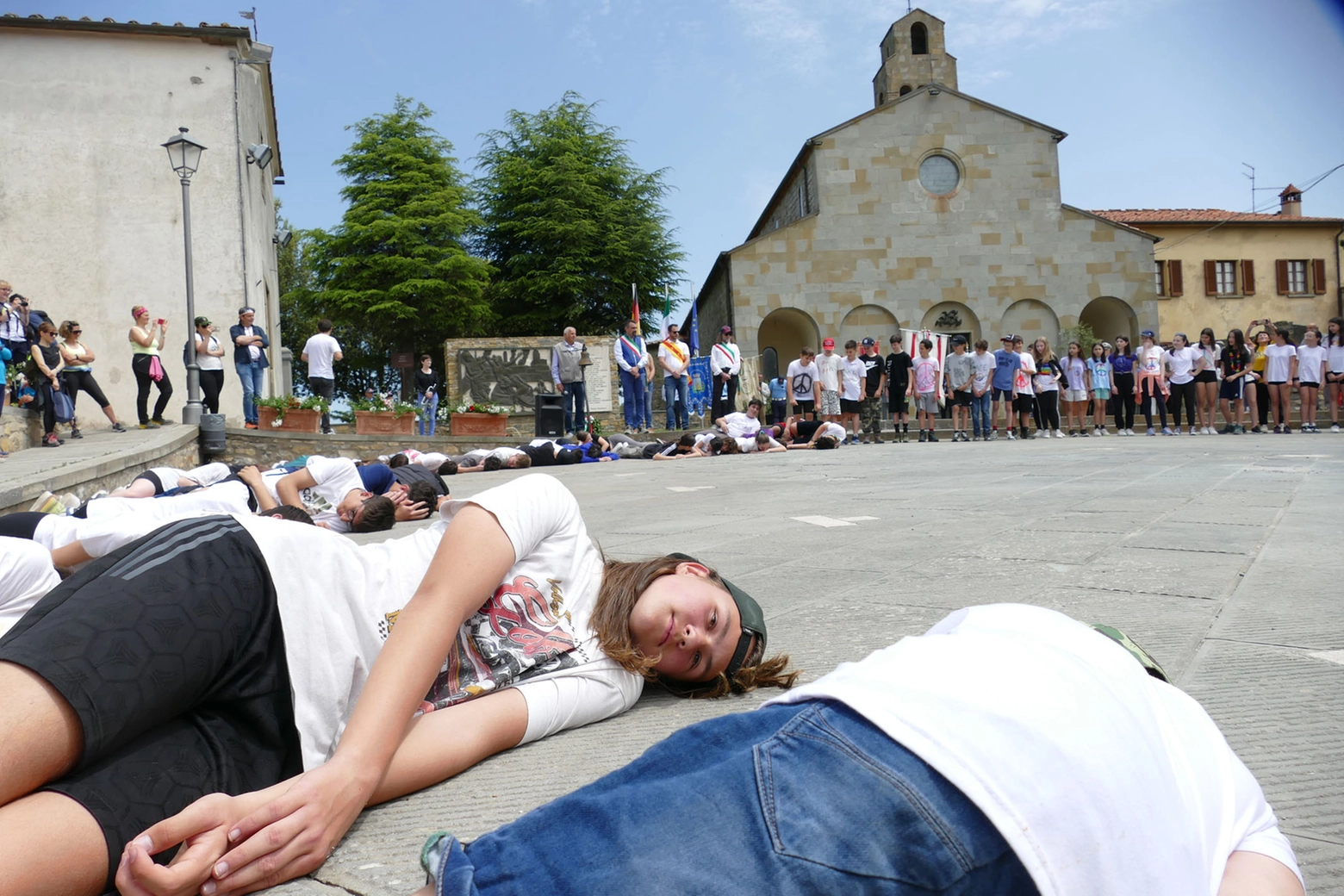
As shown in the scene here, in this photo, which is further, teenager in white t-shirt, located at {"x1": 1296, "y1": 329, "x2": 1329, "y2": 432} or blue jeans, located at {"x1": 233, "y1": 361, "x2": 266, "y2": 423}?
teenager in white t-shirt, located at {"x1": 1296, "y1": 329, "x2": 1329, "y2": 432}

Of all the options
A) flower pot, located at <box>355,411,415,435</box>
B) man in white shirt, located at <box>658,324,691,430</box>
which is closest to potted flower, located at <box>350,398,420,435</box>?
flower pot, located at <box>355,411,415,435</box>

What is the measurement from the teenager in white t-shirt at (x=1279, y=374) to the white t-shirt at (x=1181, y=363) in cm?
113

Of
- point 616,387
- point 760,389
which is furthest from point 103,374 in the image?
point 760,389

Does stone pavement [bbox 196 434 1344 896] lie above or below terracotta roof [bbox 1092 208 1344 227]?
below

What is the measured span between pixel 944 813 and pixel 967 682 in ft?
0.54

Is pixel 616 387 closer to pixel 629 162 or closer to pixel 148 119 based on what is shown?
pixel 148 119

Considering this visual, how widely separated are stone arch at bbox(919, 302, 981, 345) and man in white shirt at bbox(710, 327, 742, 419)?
12167 mm

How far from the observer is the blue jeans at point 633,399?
1716 centimetres

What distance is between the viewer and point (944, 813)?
1.04 m

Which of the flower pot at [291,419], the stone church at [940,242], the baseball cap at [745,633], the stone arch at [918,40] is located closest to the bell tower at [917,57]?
the stone arch at [918,40]

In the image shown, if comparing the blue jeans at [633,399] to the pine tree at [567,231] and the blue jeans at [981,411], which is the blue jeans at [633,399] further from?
the pine tree at [567,231]

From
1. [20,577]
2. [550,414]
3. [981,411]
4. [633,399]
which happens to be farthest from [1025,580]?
[981,411]

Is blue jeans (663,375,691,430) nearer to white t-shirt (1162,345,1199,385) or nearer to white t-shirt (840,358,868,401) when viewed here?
white t-shirt (840,358,868,401)

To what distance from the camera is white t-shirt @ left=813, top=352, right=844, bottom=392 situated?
16.5 metres
